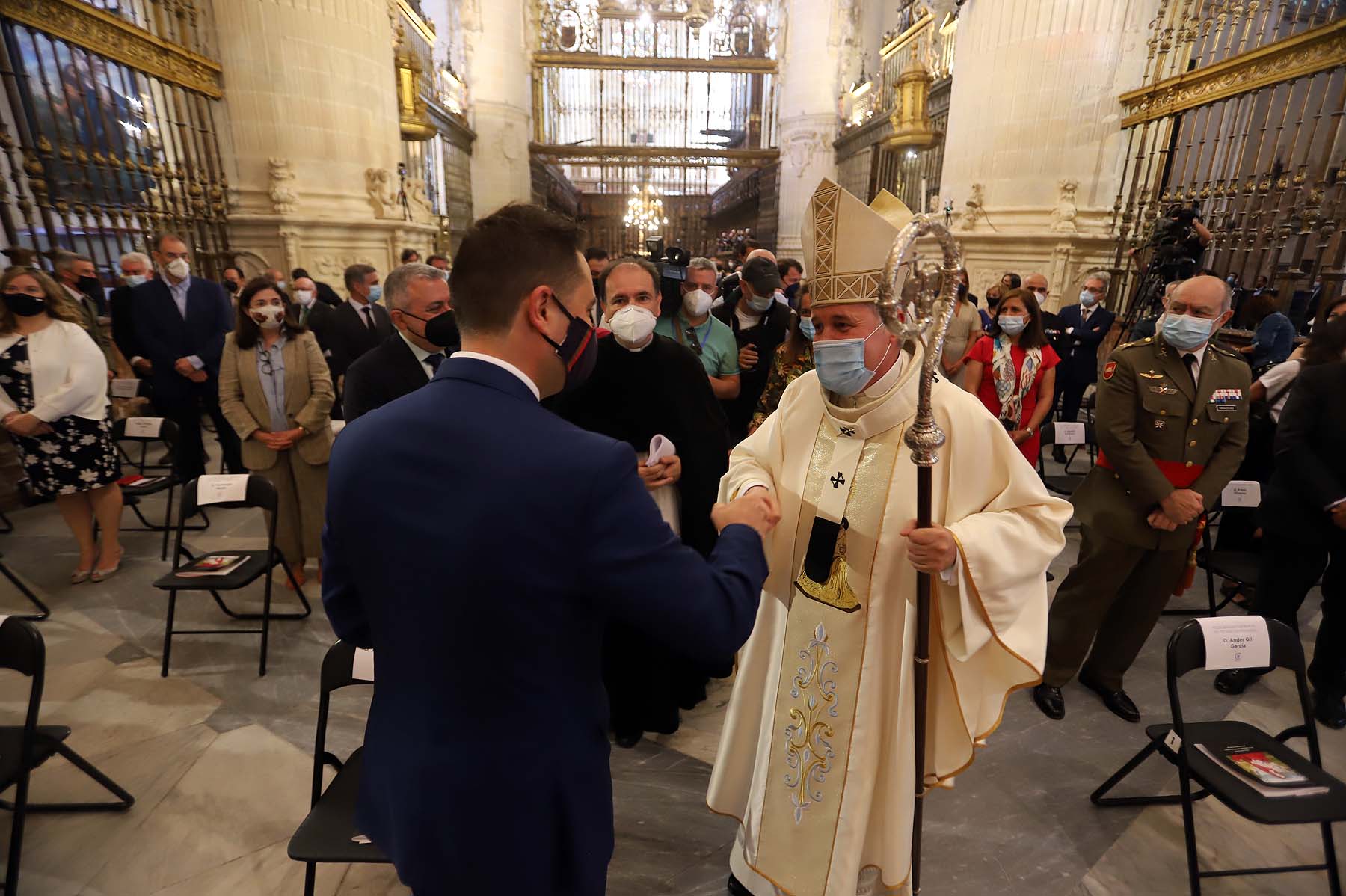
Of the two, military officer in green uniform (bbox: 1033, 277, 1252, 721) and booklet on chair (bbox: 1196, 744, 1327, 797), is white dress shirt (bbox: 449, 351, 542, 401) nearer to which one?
booklet on chair (bbox: 1196, 744, 1327, 797)

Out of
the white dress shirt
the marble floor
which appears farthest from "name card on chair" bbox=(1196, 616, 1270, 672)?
the white dress shirt

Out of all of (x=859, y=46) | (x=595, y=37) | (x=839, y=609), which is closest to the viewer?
(x=839, y=609)

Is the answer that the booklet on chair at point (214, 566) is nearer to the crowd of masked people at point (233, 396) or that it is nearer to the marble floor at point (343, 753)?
the crowd of masked people at point (233, 396)

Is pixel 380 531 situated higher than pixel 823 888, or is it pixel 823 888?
pixel 380 531

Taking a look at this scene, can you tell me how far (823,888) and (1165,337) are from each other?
8.30ft

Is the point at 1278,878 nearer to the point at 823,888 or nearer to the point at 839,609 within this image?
the point at 823,888

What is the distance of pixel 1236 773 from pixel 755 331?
323cm

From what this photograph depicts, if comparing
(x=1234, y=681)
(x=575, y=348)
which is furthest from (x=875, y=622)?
(x=1234, y=681)

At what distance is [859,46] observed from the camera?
54.2 feet

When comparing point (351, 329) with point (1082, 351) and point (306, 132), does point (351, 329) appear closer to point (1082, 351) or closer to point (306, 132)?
point (306, 132)

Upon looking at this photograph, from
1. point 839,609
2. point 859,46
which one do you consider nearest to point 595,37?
point 859,46

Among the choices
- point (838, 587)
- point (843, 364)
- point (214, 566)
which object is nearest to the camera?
point (843, 364)

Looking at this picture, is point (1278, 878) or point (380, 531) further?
point (1278, 878)

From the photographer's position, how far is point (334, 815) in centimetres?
181
